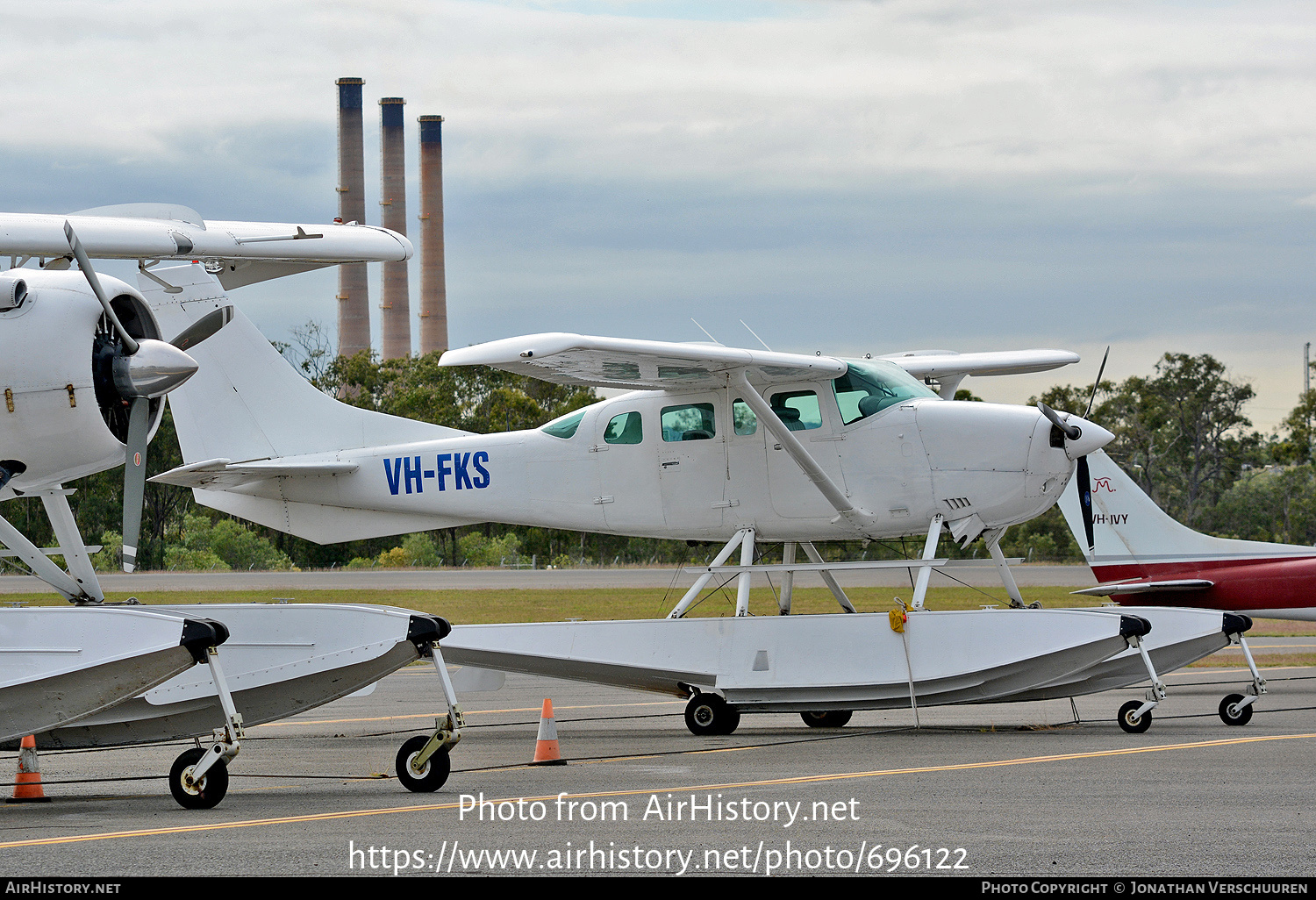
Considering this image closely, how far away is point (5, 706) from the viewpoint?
813cm

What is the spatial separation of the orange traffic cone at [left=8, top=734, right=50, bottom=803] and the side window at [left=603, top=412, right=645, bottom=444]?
6270 mm

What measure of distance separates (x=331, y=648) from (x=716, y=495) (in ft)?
16.7

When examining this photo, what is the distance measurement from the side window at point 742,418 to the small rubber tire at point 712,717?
2.60m

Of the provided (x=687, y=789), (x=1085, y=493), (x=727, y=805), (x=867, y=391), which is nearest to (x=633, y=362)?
(x=867, y=391)

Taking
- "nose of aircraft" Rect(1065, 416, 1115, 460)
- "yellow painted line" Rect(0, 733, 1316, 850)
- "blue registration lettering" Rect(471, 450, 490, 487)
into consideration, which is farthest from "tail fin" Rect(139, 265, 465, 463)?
"nose of aircraft" Rect(1065, 416, 1115, 460)

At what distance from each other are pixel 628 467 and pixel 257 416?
14.1 feet

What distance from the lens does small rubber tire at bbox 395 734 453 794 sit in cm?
846

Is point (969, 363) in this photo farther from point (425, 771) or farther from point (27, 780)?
point (27, 780)

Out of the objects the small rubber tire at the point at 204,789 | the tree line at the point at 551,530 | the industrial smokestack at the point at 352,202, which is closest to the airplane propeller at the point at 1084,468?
the small rubber tire at the point at 204,789

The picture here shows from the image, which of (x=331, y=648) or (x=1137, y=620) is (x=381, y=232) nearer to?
(x=331, y=648)

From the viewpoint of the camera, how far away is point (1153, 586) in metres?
17.3
